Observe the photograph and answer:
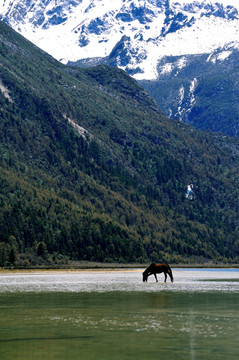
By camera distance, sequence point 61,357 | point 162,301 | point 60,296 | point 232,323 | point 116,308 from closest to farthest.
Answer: point 61,357 → point 232,323 → point 116,308 → point 162,301 → point 60,296

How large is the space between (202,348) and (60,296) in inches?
1985

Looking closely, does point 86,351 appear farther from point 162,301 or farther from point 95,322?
point 162,301

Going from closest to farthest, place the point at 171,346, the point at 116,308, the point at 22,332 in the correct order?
the point at 171,346 < the point at 22,332 < the point at 116,308

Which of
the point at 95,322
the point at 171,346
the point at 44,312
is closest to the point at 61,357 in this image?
the point at 171,346

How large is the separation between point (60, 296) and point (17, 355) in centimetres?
5086

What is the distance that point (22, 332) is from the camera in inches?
2392

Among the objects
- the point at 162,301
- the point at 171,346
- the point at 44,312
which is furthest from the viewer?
the point at 162,301

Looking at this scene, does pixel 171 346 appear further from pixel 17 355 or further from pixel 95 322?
pixel 95 322

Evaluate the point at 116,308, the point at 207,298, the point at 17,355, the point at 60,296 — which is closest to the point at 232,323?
the point at 116,308

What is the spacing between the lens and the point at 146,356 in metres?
49.8

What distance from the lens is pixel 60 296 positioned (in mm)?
100938

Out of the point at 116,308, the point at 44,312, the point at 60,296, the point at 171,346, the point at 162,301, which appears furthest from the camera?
the point at 60,296

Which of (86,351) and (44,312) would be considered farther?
(44,312)

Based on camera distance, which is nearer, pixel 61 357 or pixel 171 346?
pixel 61 357
